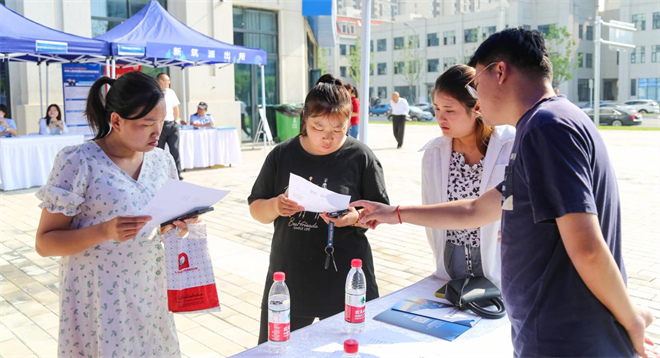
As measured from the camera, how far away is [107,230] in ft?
6.98

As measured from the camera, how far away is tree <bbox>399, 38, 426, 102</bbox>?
223 feet

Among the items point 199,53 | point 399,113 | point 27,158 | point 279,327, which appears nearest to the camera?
point 279,327

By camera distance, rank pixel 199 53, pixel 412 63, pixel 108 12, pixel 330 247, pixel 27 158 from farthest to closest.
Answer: pixel 412 63 → pixel 108 12 → pixel 199 53 → pixel 27 158 → pixel 330 247

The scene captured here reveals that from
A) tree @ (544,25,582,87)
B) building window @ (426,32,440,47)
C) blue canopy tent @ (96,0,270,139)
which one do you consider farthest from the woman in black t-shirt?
building window @ (426,32,440,47)

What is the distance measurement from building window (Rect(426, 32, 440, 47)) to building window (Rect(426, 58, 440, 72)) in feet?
6.42

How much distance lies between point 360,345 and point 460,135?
119 cm

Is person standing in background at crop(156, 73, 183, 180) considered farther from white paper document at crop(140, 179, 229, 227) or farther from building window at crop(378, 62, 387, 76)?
building window at crop(378, 62, 387, 76)

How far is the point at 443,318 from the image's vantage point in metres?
2.32

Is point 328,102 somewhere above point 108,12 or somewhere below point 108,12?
below

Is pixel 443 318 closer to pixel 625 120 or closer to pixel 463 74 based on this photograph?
pixel 463 74

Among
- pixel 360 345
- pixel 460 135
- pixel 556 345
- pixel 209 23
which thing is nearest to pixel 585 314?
pixel 556 345

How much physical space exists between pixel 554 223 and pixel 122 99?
1.70 m

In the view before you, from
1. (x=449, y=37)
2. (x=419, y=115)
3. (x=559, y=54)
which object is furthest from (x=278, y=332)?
(x=449, y=37)

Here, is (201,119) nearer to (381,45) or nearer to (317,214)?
(317,214)
